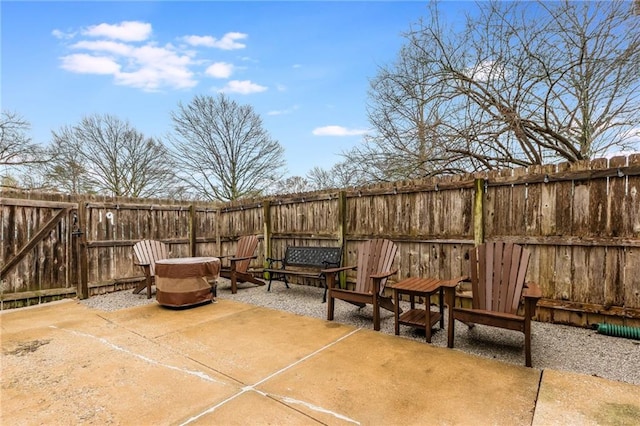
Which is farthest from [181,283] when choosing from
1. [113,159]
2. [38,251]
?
[113,159]

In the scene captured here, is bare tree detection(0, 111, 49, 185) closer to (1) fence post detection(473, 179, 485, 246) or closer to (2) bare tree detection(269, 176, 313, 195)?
(2) bare tree detection(269, 176, 313, 195)

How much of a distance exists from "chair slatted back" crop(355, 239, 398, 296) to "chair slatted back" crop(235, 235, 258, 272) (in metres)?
2.34

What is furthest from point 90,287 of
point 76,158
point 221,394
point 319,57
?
point 76,158

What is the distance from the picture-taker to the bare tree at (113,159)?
10398 millimetres

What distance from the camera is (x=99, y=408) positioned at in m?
1.85

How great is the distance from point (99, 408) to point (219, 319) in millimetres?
1850

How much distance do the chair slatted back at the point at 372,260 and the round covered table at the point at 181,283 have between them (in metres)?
2.24

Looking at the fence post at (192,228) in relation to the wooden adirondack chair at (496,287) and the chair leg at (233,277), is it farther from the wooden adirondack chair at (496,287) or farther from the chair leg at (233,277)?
the wooden adirondack chair at (496,287)

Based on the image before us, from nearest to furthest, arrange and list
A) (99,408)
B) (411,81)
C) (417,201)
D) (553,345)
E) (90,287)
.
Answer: (99,408)
(553,345)
(417,201)
(90,287)
(411,81)

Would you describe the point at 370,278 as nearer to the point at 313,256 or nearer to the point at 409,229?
the point at 409,229

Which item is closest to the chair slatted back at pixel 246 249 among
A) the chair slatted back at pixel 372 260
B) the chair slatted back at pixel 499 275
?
the chair slatted back at pixel 372 260

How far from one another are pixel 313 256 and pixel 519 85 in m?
4.18

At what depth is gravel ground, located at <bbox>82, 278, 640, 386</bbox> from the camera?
2354 millimetres

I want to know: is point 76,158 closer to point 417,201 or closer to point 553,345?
point 417,201
